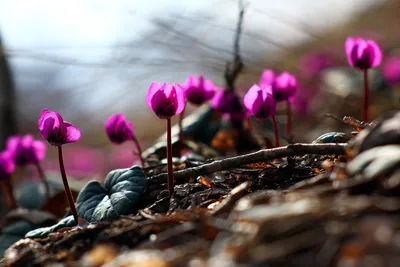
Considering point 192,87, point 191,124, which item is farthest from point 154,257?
point 191,124

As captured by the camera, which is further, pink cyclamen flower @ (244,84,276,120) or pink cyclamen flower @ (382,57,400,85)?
pink cyclamen flower @ (382,57,400,85)

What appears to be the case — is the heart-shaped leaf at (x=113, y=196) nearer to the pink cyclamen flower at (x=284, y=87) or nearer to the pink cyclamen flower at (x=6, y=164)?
the pink cyclamen flower at (x=284, y=87)

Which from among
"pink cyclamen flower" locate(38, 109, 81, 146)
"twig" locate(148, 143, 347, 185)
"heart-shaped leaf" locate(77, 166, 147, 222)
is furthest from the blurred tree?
"twig" locate(148, 143, 347, 185)

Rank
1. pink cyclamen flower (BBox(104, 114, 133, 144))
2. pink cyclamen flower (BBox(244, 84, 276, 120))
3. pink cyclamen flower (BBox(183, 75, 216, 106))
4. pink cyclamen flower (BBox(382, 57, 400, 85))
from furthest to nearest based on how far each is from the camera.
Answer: pink cyclamen flower (BBox(382, 57, 400, 85)), pink cyclamen flower (BBox(183, 75, 216, 106)), pink cyclamen flower (BBox(104, 114, 133, 144)), pink cyclamen flower (BBox(244, 84, 276, 120))

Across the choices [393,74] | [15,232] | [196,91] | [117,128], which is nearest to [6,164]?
[15,232]

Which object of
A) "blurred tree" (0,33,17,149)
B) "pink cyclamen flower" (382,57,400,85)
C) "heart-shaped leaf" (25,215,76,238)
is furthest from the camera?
"pink cyclamen flower" (382,57,400,85)

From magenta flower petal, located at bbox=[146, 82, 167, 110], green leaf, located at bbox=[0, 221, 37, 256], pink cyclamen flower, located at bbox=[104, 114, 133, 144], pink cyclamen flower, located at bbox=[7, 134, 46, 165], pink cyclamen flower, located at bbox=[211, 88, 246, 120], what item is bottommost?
green leaf, located at bbox=[0, 221, 37, 256]

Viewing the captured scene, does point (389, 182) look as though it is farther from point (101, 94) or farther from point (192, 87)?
point (101, 94)

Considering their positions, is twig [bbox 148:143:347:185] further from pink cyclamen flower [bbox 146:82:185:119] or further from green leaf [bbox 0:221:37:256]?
green leaf [bbox 0:221:37:256]
